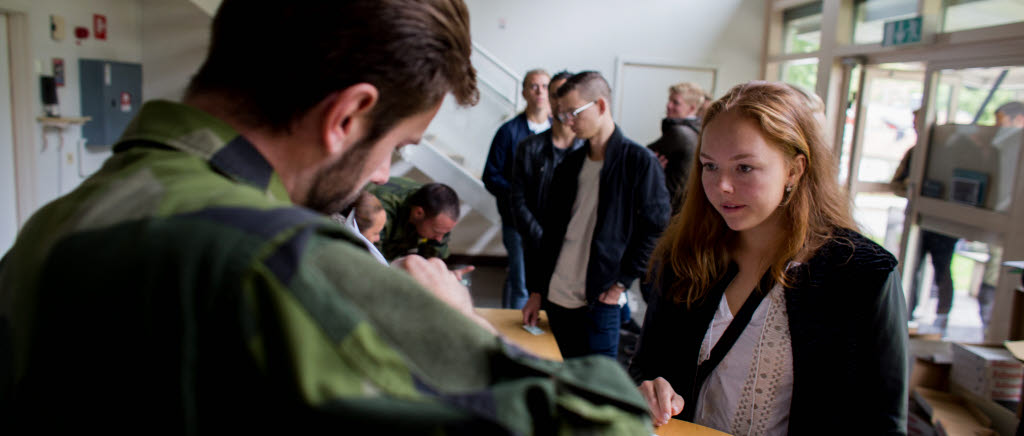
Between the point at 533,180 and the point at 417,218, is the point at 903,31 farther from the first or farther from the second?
the point at 417,218

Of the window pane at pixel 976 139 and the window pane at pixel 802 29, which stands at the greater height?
the window pane at pixel 802 29

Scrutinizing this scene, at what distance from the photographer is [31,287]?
463mm

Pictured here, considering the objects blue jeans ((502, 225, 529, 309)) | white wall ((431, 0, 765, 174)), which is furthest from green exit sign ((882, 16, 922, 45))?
blue jeans ((502, 225, 529, 309))

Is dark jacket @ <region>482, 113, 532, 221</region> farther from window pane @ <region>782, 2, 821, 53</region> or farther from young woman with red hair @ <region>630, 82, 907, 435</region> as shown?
window pane @ <region>782, 2, 821, 53</region>

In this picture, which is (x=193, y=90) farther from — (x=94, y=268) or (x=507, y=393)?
(x=507, y=393)

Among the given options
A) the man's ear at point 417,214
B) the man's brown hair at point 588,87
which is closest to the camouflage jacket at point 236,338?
the man's brown hair at point 588,87

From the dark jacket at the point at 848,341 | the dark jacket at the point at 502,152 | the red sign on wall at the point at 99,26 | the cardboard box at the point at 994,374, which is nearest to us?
the dark jacket at the point at 848,341

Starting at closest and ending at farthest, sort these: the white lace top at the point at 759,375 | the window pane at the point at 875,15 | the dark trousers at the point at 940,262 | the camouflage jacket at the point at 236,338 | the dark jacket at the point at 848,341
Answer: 1. the camouflage jacket at the point at 236,338
2. the dark jacket at the point at 848,341
3. the white lace top at the point at 759,375
4. the dark trousers at the point at 940,262
5. the window pane at the point at 875,15

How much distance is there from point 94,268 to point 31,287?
0.25ft

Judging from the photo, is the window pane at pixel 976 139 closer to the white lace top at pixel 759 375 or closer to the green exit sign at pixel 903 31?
the green exit sign at pixel 903 31

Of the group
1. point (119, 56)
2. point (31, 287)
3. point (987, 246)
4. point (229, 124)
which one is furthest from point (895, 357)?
point (119, 56)

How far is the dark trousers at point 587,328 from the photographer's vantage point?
3000mm

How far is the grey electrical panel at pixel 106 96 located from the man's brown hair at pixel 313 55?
19.4ft

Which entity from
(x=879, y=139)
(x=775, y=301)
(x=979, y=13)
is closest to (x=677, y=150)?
(x=979, y=13)
